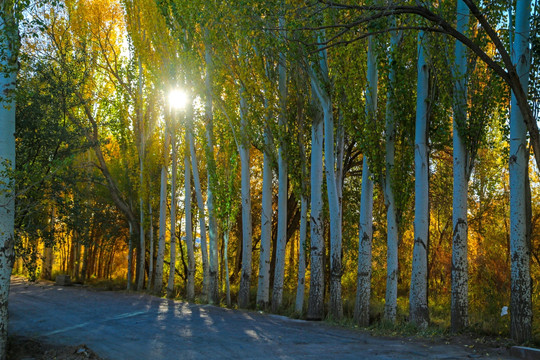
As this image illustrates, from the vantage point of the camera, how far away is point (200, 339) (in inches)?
401

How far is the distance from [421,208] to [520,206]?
9.74 ft

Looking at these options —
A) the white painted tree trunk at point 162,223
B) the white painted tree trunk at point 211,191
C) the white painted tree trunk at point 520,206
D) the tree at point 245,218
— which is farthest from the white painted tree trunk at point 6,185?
the white painted tree trunk at point 162,223

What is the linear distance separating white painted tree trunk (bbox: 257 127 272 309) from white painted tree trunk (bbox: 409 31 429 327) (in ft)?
18.6

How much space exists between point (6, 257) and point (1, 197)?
1.03 meters

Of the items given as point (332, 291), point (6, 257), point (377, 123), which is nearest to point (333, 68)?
point (377, 123)

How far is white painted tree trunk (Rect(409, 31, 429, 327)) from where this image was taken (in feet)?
38.6

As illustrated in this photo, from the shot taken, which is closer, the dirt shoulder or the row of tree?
the dirt shoulder

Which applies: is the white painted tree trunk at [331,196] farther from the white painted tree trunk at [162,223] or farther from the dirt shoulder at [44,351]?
the white painted tree trunk at [162,223]

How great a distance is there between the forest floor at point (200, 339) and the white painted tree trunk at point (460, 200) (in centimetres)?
105

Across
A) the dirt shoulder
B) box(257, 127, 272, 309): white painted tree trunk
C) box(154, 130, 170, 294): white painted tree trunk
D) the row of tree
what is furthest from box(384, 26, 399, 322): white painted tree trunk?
box(154, 130, 170, 294): white painted tree trunk

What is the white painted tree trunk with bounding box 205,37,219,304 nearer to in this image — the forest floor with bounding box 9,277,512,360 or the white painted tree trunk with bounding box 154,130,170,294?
the forest floor with bounding box 9,277,512,360

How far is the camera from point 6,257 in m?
9.06

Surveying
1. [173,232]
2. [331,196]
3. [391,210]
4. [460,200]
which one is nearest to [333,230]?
[331,196]

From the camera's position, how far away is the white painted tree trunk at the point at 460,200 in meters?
10.4
